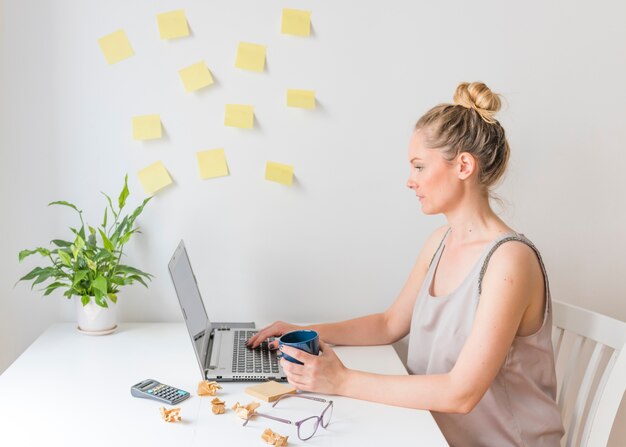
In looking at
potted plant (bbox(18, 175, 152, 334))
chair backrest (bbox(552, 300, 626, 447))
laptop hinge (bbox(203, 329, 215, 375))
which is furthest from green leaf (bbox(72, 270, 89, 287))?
chair backrest (bbox(552, 300, 626, 447))

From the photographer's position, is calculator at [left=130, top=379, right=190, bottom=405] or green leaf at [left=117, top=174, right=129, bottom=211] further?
green leaf at [left=117, top=174, right=129, bottom=211]

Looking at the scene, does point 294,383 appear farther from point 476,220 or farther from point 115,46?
point 115,46

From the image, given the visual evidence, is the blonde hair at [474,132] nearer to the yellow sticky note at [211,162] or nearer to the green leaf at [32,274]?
the yellow sticky note at [211,162]

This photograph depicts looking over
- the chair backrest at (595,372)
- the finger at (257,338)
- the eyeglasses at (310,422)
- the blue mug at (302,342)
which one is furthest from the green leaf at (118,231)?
the chair backrest at (595,372)

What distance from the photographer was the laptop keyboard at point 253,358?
59.2 inches

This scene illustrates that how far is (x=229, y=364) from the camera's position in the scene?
1525mm

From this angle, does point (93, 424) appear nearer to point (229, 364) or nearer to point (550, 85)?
point (229, 364)

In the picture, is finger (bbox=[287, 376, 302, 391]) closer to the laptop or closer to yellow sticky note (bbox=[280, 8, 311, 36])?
the laptop

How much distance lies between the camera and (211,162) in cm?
189

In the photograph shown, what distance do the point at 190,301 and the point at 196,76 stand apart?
610mm

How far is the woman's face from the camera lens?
4.97 feet

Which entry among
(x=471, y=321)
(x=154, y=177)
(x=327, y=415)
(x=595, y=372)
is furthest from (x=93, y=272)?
(x=595, y=372)

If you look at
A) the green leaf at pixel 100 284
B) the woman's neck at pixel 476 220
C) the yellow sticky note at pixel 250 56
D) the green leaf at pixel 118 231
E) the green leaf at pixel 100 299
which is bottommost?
the green leaf at pixel 100 299

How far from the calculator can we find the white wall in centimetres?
56
